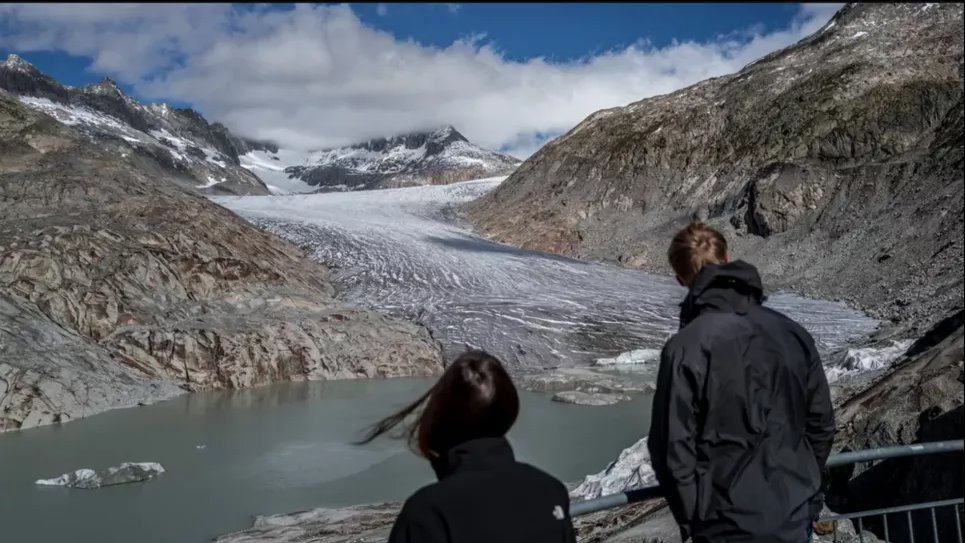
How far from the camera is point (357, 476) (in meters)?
9.83

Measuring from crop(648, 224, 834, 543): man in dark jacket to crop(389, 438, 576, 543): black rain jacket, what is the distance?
2.27ft

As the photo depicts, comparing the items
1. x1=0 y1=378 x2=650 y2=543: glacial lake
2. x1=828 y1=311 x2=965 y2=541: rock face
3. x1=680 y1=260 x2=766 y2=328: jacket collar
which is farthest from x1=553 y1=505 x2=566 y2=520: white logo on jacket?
x1=0 y1=378 x2=650 y2=543: glacial lake

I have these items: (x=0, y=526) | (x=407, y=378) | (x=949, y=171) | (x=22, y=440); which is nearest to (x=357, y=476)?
(x=0, y=526)

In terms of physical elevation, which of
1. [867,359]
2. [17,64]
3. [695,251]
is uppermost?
[17,64]

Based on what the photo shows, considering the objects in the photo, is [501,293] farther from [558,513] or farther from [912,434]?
[558,513]

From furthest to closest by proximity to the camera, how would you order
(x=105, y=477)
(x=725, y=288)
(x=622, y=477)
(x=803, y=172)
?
(x=803, y=172)
(x=105, y=477)
(x=622, y=477)
(x=725, y=288)

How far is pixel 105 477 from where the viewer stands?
902 cm

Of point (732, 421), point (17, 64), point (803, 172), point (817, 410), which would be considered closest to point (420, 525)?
point (732, 421)

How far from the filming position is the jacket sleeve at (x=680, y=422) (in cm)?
247

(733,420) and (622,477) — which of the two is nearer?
(733,420)

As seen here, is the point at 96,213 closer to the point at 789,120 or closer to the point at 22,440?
the point at 22,440

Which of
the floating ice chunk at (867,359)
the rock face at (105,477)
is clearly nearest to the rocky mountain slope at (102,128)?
the rock face at (105,477)

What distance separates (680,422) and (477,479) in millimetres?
901

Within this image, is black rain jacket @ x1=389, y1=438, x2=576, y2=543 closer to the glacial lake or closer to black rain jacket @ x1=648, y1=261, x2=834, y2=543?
black rain jacket @ x1=648, y1=261, x2=834, y2=543
